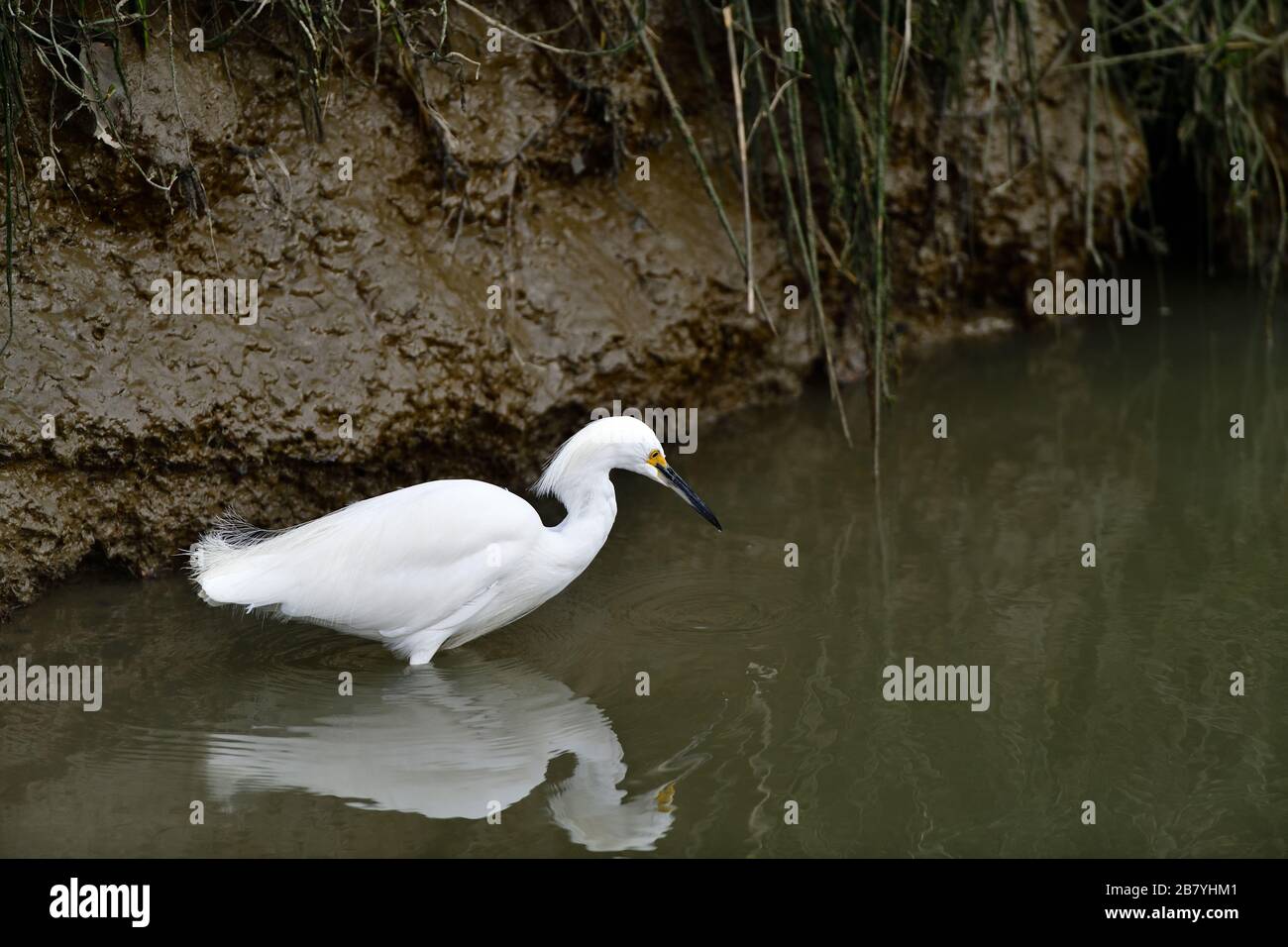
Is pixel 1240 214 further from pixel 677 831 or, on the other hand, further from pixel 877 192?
pixel 677 831

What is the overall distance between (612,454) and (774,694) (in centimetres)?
98

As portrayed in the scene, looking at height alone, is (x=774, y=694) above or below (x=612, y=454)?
below

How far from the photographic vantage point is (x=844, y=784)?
12.2 feet

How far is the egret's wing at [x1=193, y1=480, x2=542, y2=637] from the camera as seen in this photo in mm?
4379

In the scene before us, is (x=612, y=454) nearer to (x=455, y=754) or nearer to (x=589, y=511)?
(x=589, y=511)

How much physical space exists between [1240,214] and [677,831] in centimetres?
604

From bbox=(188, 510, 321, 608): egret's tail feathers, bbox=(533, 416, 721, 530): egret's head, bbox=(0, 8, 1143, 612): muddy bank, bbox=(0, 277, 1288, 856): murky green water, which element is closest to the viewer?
bbox=(0, 277, 1288, 856): murky green water

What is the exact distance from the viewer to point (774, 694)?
4227mm

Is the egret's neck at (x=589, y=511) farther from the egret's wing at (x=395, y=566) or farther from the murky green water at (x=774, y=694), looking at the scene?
the murky green water at (x=774, y=694)

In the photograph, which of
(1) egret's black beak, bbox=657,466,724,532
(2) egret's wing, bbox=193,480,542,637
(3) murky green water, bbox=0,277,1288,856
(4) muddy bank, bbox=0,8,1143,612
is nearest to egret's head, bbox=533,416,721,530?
(1) egret's black beak, bbox=657,466,724,532

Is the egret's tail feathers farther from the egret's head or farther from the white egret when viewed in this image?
the egret's head

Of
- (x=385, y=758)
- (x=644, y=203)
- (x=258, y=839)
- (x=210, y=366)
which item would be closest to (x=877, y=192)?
(x=644, y=203)

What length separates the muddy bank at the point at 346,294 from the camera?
4.96 meters

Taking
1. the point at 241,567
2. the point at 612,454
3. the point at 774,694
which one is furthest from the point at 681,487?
the point at 241,567
